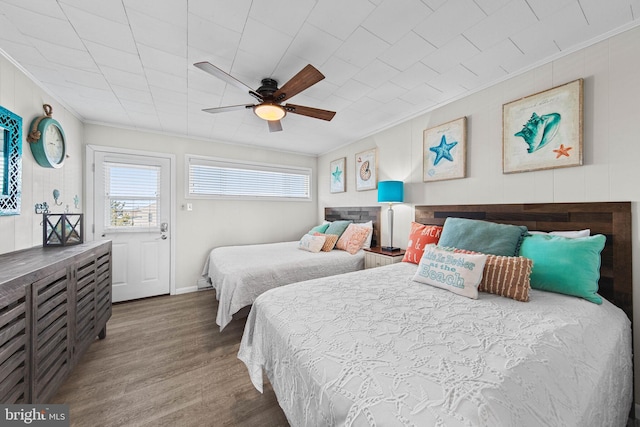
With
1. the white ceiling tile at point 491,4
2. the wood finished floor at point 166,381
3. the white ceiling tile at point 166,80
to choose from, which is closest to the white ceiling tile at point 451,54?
the white ceiling tile at point 491,4

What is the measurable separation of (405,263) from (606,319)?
4.10 ft

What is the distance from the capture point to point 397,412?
2.16 feet

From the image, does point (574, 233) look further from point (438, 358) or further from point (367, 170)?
point (367, 170)

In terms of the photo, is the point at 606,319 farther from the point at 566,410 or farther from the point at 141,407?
the point at 141,407

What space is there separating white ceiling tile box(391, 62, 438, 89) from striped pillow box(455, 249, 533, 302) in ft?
5.14

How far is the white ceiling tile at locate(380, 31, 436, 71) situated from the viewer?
5.39ft

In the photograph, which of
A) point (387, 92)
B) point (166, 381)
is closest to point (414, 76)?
point (387, 92)

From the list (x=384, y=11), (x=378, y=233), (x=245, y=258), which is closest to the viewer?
(x=384, y=11)

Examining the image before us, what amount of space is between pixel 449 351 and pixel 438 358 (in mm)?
78

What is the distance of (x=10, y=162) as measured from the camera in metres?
1.75

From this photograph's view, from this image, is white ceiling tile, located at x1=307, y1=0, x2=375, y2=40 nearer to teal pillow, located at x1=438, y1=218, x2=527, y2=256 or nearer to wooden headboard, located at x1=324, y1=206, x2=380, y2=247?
teal pillow, located at x1=438, y1=218, x2=527, y2=256

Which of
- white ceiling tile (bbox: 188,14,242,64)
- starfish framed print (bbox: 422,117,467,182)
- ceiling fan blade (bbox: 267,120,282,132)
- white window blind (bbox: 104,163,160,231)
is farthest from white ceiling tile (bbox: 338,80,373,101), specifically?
white window blind (bbox: 104,163,160,231)

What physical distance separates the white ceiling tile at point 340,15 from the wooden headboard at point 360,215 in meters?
2.32

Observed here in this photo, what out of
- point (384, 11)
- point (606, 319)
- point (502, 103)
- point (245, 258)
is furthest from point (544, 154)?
point (245, 258)
